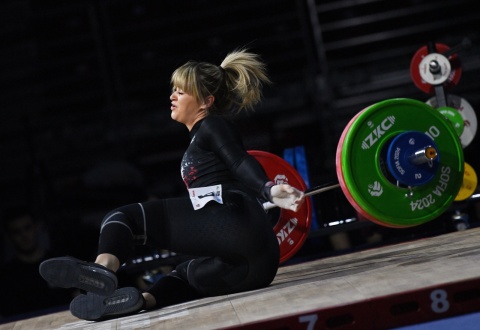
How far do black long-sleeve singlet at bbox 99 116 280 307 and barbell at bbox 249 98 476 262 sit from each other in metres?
0.49

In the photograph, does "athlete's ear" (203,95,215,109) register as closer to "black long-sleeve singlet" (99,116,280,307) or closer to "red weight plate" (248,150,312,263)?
"black long-sleeve singlet" (99,116,280,307)

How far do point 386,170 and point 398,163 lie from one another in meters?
0.09

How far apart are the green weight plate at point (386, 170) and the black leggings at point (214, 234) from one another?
1.70 feet

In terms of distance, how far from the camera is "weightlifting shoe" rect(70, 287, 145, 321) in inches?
142

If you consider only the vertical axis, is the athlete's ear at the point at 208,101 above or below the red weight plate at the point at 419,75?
above

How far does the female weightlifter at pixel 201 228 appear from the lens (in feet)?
12.0

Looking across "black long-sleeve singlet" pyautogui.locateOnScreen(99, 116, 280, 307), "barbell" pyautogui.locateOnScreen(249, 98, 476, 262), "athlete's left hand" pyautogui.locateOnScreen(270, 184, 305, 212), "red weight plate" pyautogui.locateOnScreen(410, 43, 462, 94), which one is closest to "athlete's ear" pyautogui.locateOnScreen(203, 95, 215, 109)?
"black long-sleeve singlet" pyautogui.locateOnScreen(99, 116, 280, 307)

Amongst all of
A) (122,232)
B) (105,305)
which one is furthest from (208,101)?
(105,305)

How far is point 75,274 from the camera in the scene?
3363 mm

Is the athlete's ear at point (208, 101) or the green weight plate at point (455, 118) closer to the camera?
the athlete's ear at point (208, 101)

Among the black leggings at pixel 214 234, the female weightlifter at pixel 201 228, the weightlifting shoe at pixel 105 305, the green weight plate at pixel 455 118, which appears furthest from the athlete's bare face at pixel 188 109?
the green weight plate at pixel 455 118

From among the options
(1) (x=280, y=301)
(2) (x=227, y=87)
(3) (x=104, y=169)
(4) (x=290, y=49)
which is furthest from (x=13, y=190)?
(1) (x=280, y=301)

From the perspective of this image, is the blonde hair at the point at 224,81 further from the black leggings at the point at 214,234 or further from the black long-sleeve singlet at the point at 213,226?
the black leggings at the point at 214,234

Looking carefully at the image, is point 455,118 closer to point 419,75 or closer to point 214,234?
point 419,75
